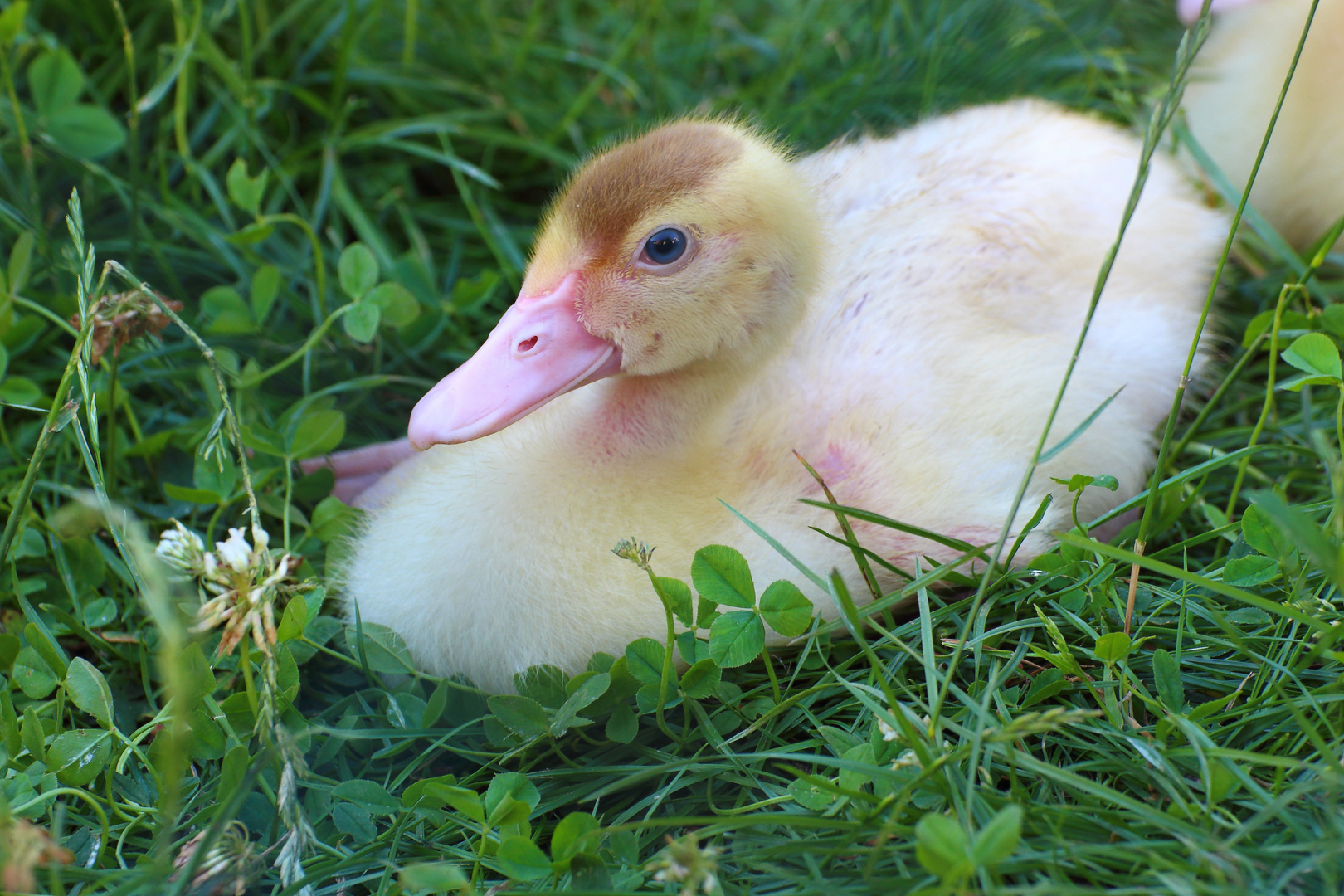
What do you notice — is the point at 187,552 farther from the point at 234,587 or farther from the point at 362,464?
the point at 362,464

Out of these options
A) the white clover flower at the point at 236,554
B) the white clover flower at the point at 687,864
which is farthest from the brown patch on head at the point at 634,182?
the white clover flower at the point at 687,864

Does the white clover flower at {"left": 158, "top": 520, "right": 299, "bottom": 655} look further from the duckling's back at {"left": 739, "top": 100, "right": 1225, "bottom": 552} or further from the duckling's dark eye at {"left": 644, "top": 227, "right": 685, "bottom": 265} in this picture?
the duckling's back at {"left": 739, "top": 100, "right": 1225, "bottom": 552}

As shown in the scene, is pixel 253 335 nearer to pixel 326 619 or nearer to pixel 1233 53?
pixel 326 619

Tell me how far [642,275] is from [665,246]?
0.19ft

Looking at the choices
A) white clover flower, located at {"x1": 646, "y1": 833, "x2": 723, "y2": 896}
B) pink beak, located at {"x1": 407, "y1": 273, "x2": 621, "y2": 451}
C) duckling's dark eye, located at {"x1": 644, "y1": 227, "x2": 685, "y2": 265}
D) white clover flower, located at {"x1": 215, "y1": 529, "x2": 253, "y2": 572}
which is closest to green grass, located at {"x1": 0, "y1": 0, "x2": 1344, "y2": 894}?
white clover flower, located at {"x1": 646, "y1": 833, "x2": 723, "y2": 896}

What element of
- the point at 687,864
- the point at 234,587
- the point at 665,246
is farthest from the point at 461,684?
the point at 665,246

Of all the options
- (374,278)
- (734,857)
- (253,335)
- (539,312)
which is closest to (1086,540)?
(734,857)

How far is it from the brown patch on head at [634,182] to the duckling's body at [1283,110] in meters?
1.53

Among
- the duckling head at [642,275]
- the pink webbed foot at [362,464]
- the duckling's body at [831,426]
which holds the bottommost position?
the pink webbed foot at [362,464]

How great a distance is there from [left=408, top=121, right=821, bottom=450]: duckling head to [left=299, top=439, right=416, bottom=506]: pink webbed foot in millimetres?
649

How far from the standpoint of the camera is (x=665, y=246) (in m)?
1.54

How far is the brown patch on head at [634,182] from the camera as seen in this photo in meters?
1.51

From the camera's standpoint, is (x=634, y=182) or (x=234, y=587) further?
(x=634, y=182)

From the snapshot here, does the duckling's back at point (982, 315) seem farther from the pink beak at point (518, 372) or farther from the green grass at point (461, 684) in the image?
the pink beak at point (518, 372)
